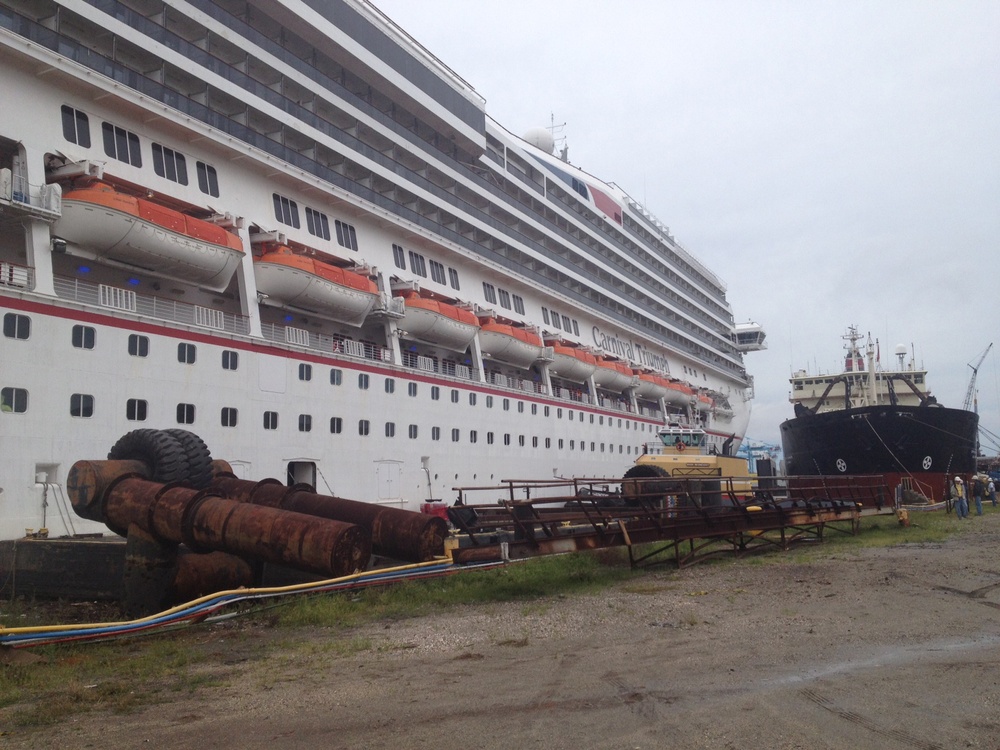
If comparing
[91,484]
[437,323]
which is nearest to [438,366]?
[437,323]

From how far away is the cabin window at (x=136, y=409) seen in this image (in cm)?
1598

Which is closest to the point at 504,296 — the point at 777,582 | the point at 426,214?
the point at 426,214

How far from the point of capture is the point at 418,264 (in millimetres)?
27297

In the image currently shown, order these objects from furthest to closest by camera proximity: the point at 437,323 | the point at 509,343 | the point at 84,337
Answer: the point at 509,343
the point at 437,323
the point at 84,337

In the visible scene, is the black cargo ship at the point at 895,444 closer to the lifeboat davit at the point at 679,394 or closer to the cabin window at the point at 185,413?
the lifeboat davit at the point at 679,394

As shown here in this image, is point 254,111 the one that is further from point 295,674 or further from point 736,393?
point 736,393

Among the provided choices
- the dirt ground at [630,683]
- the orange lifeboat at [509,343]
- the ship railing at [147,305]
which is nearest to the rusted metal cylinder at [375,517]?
the dirt ground at [630,683]

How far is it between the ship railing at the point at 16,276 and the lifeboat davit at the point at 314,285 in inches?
236

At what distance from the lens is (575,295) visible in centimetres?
3866

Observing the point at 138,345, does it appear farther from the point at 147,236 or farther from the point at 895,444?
the point at 895,444

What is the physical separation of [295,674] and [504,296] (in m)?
26.8

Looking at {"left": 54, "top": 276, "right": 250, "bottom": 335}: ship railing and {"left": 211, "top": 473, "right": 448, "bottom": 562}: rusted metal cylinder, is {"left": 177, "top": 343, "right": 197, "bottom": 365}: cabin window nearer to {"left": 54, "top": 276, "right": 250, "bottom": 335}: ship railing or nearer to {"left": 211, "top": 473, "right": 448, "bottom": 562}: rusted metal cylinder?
{"left": 54, "top": 276, "right": 250, "bottom": 335}: ship railing

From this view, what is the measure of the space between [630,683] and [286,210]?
19.3 meters

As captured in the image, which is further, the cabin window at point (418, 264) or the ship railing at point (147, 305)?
the cabin window at point (418, 264)
